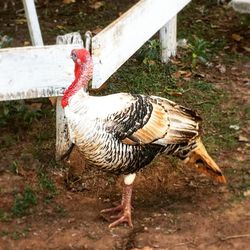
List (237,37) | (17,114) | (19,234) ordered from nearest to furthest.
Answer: (19,234) → (17,114) → (237,37)

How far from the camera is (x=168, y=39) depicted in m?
7.00

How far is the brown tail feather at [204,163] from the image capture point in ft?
16.6

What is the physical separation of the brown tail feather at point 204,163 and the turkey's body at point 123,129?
0.09 metres

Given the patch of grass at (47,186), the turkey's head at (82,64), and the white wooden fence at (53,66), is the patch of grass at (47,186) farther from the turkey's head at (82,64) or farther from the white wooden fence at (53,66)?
the turkey's head at (82,64)

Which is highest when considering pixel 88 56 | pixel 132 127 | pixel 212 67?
pixel 88 56

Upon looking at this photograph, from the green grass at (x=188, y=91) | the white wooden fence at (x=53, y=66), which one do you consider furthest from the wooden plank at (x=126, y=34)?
the green grass at (x=188, y=91)

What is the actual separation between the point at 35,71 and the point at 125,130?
0.81m

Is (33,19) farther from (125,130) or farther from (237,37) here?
(237,37)

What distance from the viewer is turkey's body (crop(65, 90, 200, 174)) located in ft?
14.7

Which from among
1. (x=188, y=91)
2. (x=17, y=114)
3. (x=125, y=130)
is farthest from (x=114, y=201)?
(x=188, y=91)

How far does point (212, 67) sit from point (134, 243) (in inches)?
116

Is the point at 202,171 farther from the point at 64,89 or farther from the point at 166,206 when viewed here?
the point at 64,89

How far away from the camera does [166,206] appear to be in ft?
16.7

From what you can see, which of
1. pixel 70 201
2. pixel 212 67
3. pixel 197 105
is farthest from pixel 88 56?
pixel 212 67
